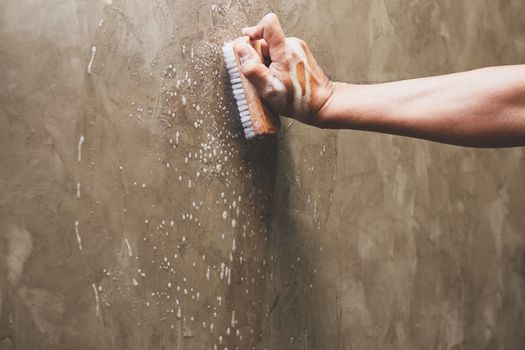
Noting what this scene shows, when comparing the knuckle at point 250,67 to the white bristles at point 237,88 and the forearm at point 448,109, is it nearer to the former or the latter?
the white bristles at point 237,88

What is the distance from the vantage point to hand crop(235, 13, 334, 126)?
3.34 ft

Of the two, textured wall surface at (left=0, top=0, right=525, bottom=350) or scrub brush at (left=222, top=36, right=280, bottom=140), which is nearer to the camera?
textured wall surface at (left=0, top=0, right=525, bottom=350)

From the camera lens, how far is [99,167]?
90 centimetres

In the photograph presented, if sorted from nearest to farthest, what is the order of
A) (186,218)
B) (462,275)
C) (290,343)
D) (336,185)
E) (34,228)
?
(34,228)
(186,218)
(290,343)
(336,185)
(462,275)

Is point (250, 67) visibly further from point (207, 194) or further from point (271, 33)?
point (207, 194)

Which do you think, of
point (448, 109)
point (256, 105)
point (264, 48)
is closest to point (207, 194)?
point (256, 105)

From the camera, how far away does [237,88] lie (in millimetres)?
1044

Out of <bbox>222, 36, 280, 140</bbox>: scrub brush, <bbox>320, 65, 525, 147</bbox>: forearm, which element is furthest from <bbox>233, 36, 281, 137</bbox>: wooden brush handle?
<bbox>320, 65, 525, 147</bbox>: forearm

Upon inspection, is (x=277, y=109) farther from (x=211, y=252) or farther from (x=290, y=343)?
(x=290, y=343)

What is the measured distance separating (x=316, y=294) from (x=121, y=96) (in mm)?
611

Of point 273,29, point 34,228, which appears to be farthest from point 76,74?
point 273,29

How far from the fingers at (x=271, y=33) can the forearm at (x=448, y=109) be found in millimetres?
134

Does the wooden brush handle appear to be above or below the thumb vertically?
below

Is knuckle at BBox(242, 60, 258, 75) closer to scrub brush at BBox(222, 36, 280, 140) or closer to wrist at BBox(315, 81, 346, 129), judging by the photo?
scrub brush at BBox(222, 36, 280, 140)
